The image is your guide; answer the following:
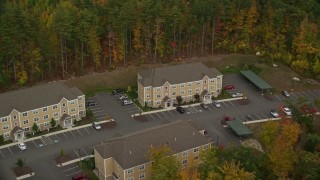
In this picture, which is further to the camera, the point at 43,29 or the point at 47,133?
the point at 43,29

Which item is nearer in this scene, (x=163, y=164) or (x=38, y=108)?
(x=163, y=164)

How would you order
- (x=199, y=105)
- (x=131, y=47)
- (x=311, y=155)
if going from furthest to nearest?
1. (x=131, y=47)
2. (x=199, y=105)
3. (x=311, y=155)

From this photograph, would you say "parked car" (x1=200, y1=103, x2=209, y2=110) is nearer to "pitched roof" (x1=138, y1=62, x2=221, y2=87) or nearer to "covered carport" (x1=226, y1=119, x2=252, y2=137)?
"pitched roof" (x1=138, y1=62, x2=221, y2=87)

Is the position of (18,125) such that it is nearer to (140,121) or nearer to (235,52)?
(140,121)

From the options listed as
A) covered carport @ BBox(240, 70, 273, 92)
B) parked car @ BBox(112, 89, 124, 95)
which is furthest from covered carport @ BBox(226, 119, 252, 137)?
parked car @ BBox(112, 89, 124, 95)

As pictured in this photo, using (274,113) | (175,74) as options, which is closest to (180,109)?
(175,74)

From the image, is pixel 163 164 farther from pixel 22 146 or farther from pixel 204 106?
pixel 204 106

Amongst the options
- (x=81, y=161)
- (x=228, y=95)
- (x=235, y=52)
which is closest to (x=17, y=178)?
(x=81, y=161)

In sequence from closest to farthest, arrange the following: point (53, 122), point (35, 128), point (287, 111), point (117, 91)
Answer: point (35, 128) < point (53, 122) < point (287, 111) < point (117, 91)
